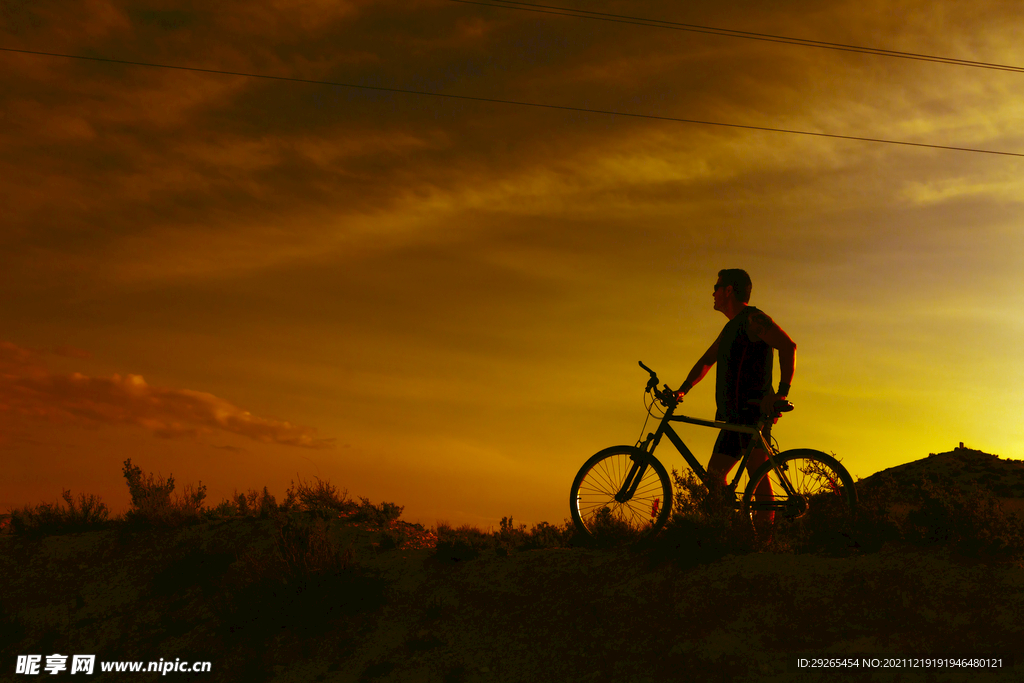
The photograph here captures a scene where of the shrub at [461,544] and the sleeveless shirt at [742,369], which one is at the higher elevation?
the sleeveless shirt at [742,369]

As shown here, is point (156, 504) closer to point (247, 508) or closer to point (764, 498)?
point (247, 508)

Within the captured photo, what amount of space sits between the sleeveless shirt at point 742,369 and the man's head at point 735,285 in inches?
6.1

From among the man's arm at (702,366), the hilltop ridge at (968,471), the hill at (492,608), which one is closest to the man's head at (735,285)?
the man's arm at (702,366)

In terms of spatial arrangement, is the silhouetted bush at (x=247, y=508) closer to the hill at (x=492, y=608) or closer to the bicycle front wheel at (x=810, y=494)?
the hill at (x=492, y=608)

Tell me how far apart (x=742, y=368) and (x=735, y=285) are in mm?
948

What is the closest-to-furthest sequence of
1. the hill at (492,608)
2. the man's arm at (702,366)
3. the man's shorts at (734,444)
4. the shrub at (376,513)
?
the hill at (492,608), the man's shorts at (734,444), the man's arm at (702,366), the shrub at (376,513)

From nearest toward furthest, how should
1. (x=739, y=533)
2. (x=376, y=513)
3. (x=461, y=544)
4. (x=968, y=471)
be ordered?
(x=739, y=533) < (x=461, y=544) < (x=376, y=513) < (x=968, y=471)

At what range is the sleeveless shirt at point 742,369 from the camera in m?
8.48

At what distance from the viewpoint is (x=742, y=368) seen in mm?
8547

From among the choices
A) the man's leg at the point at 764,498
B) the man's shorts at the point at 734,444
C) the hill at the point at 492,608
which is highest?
the man's shorts at the point at 734,444

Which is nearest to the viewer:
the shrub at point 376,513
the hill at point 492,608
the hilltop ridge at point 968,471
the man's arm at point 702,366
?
the hill at point 492,608

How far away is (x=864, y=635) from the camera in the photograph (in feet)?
22.1

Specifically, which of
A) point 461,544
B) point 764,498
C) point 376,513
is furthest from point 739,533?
point 376,513

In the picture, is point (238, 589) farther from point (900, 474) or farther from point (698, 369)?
point (900, 474)
